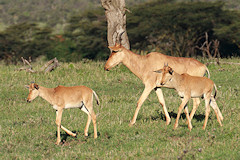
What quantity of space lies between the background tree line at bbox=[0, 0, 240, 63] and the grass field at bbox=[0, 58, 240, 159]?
1999 cm

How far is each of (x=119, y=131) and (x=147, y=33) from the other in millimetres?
30279

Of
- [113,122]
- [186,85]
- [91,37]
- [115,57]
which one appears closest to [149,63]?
[115,57]

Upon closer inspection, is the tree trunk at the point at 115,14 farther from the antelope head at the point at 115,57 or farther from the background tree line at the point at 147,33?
the background tree line at the point at 147,33

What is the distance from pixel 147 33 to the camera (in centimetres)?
3809

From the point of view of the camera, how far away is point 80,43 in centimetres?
4022

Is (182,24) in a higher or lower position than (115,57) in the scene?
lower

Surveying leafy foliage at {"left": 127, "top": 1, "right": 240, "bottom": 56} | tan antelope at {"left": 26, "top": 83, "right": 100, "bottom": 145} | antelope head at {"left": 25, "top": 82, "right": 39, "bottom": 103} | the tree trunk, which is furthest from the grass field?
leafy foliage at {"left": 127, "top": 1, "right": 240, "bottom": 56}

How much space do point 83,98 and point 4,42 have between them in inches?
1332

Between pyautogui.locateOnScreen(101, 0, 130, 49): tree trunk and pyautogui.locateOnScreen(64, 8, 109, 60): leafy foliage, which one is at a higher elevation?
pyautogui.locateOnScreen(101, 0, 130, 49): tree trunk

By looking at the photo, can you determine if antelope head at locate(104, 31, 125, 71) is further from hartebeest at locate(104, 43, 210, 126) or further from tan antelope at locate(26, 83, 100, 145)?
tan antelope at locate(26, 83, 100, 145)

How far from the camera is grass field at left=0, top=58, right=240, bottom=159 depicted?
6.95 m

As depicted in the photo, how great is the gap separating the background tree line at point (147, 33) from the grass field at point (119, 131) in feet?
65.6

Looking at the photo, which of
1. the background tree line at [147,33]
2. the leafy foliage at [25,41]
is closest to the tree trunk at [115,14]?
the background tree line at [147,33]

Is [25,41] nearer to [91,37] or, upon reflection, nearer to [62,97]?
[91,37]
